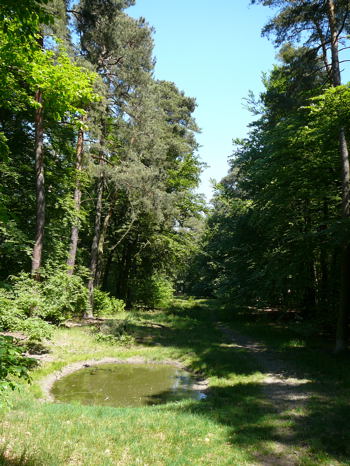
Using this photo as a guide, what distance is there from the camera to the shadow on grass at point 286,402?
20.0 ft

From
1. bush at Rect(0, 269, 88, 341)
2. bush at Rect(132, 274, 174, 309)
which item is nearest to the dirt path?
bush at Rect(0, 269, 88, 341)

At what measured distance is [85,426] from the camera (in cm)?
625

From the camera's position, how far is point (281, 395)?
855cm

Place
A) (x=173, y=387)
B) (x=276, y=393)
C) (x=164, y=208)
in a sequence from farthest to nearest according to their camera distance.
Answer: (x=164, y=208) < (x=173, y=387) < (x=276, y=393)

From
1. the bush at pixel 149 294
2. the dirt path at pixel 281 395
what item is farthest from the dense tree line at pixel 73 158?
the dirt path at pixel 281 395

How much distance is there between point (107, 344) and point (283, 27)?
1486 cm

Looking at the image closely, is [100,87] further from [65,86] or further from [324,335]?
[324,335]

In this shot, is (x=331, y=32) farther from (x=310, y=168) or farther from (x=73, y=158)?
(x=73, y=158)

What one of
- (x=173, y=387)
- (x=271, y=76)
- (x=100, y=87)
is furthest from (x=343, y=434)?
(x=271, y=76)

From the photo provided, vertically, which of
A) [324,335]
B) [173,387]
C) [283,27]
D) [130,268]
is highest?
[283,27]

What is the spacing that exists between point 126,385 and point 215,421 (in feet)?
14.7

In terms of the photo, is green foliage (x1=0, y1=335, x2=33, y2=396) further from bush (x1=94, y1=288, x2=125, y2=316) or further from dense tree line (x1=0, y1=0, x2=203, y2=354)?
bush (x1=94, y1=288, x2=125, y2=316)

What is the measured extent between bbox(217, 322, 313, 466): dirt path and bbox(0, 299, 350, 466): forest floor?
2 cm

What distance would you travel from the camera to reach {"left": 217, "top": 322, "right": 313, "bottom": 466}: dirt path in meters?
5.66
